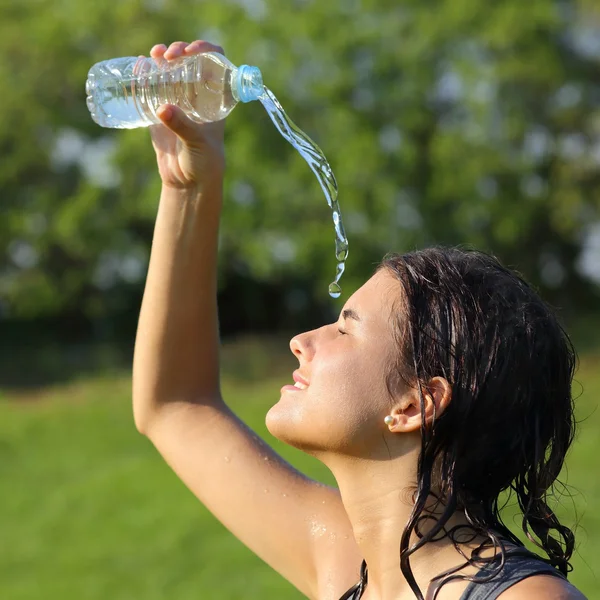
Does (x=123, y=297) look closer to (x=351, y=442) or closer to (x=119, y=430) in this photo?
(x=119, y=430)

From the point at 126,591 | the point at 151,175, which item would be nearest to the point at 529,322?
the point at 126,591

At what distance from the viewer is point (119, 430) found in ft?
49.1

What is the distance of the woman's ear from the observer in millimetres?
2102

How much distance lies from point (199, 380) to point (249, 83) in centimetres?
76

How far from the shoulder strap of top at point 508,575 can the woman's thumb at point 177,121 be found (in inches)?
46.8

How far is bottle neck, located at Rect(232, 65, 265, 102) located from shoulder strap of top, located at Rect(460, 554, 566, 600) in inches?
52.7

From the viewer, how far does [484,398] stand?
6.79 ft

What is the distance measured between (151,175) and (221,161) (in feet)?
76.3

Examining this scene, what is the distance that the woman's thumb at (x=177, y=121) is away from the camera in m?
2.38

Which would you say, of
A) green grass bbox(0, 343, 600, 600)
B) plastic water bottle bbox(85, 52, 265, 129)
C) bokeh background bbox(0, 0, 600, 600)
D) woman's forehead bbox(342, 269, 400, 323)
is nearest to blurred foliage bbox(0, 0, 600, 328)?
bokeh background bbox(0, 0, 600, 600)

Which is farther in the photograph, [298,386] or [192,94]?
[192,94]

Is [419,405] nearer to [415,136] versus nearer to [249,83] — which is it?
[249,83]

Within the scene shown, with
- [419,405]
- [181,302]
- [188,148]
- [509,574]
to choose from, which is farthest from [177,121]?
[509,574]

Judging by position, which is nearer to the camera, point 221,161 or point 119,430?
point 221,161
